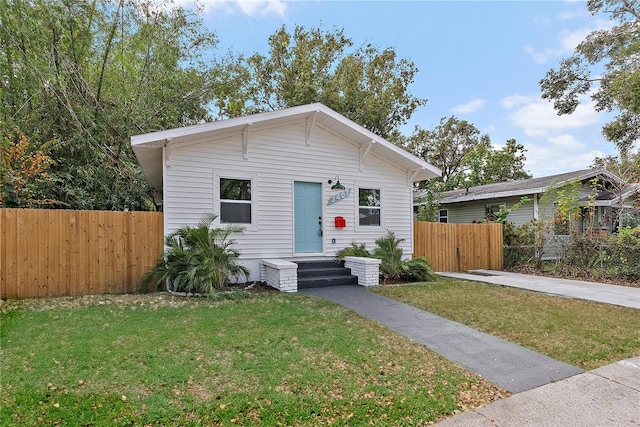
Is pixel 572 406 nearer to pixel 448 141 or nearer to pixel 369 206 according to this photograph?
pixel 369 206

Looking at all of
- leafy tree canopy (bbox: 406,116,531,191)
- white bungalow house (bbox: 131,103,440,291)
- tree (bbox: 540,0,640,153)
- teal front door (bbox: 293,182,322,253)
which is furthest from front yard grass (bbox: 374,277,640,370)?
leafy tree canopy (bbox: 406,116,531,191)

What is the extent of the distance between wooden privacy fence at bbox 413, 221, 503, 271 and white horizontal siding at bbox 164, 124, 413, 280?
0.91 metres

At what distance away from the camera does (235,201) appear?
8133mm

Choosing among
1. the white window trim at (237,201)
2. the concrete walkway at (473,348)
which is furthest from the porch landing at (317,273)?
the concrete walkway at (473,348)

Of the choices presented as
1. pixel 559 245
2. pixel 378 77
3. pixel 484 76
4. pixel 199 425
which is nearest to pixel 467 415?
pixel 199 425

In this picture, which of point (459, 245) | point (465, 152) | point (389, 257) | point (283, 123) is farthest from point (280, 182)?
point (465, 152)

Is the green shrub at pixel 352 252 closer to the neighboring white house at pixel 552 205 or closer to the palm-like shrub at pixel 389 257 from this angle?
the palm-like shrub at pixel 389 257

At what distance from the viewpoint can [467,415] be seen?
2.58 metres

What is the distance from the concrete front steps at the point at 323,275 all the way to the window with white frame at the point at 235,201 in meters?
1.80

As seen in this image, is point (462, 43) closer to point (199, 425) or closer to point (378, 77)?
point (378, 77)

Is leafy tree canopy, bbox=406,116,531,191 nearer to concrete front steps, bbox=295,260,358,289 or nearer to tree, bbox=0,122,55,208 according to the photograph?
concrete front steps, bbox=295,260,358,289

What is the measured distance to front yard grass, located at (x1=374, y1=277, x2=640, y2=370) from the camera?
3912 mm

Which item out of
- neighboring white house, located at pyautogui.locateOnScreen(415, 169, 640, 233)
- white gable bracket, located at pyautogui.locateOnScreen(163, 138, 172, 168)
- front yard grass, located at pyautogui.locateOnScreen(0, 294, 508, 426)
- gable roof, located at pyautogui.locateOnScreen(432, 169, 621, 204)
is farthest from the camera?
gable roof, located at pyautogui.locateOnScreen(432, 169, 621, 204)

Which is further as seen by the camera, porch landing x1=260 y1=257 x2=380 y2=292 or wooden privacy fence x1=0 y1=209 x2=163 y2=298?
porch landing x1=260 y1=257 x2=380 y2=292
